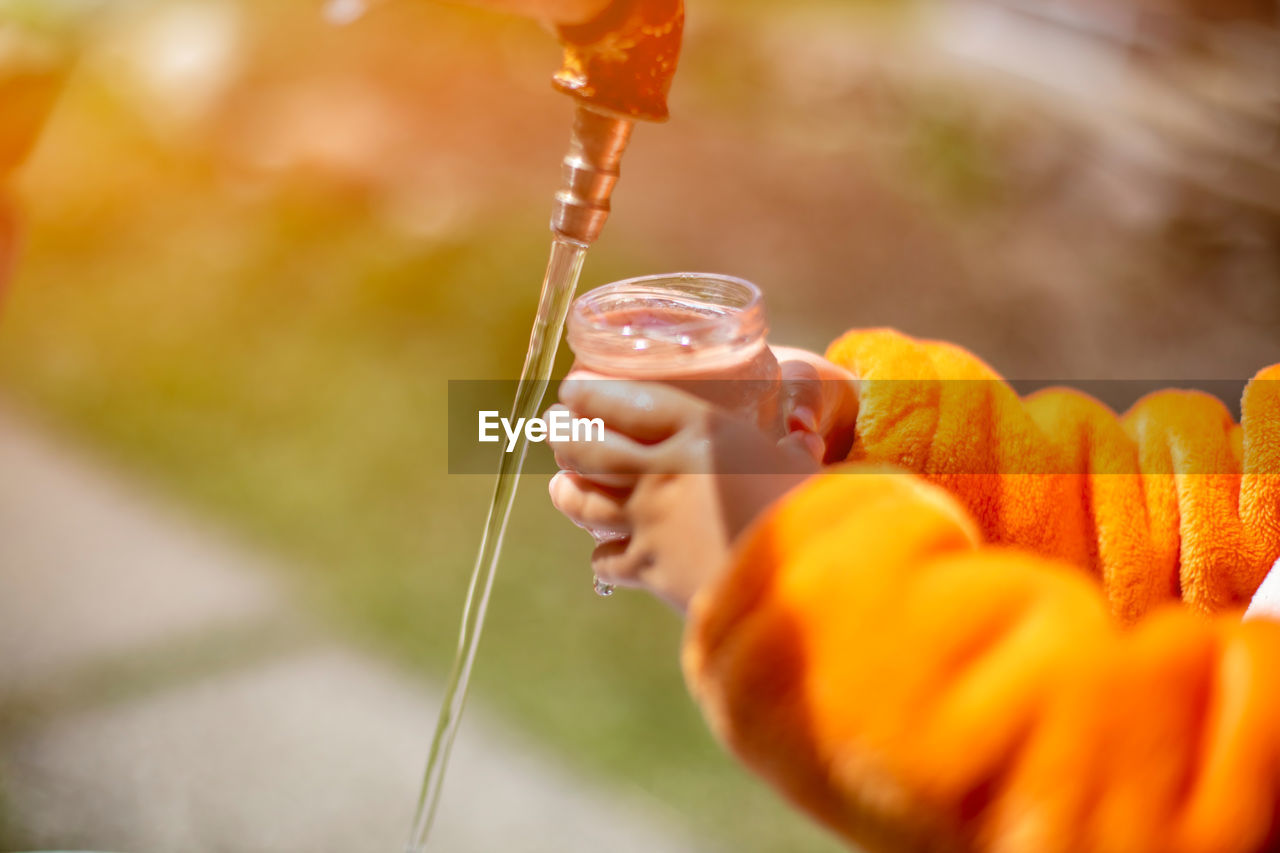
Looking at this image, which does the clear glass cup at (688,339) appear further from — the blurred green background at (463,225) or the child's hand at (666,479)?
the blurred green background at (463,225)

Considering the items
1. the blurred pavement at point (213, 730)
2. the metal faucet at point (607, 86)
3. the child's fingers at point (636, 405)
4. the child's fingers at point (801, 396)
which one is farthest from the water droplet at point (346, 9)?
the blurred pavement at point (213, 730)

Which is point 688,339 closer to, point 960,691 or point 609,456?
point 609,456

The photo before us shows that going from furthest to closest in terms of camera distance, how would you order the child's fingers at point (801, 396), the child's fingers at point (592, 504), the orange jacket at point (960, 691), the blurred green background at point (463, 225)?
the blurred green background at point (463, 225) < the child's fingers at point (801, 396) < the child's fingers at point (592, 504) < the orange jacket at point (960, 691)

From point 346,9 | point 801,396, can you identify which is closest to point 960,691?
point 801,396

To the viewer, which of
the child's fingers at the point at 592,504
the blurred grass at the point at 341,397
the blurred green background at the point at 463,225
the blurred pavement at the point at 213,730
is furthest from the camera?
the blurred green background at the point at 463,225

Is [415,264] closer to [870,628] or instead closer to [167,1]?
[167,1]

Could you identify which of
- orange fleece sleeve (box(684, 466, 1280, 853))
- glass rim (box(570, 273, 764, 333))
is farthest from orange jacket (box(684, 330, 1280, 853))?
glass rim (box(570, 273, 764, 333))
